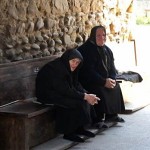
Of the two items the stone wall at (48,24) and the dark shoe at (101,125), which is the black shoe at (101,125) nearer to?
the dark shoe at (101,125)

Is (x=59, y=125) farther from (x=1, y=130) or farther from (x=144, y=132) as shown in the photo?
(x=144, y=132)

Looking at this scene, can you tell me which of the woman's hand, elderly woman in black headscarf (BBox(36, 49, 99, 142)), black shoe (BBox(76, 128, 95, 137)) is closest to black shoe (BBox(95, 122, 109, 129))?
black shoe (BBox(76, 128, 95, 137))

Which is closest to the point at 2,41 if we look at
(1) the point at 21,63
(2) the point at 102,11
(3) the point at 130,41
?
(1) the point at 21,63

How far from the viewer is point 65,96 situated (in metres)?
4.74

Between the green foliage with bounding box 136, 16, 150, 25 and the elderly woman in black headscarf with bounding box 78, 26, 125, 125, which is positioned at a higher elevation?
the green foliage with bounding box 136, 16, 150, 25

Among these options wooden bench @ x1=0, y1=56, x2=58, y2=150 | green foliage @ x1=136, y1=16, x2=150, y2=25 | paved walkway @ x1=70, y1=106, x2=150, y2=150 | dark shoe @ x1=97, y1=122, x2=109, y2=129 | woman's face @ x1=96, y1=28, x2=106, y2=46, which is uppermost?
green foliage @ x1=136, y1=16, x2=150, y2=25

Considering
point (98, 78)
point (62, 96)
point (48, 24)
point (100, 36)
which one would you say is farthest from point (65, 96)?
point (48, 24)

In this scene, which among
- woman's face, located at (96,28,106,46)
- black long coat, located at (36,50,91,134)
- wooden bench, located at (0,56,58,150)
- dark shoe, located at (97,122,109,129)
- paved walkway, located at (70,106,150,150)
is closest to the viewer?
wooden bench, located at (0,56,58,150)

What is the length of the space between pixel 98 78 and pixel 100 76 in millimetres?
60

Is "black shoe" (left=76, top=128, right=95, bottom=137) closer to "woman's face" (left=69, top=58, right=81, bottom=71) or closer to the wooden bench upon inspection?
the wooden bench

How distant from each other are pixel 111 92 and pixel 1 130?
1756 mm

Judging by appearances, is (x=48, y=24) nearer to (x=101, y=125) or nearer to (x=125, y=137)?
(x=101, y=125)

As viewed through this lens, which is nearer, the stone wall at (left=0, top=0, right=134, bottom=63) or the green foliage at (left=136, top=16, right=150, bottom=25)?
the stone wall at (left=0, top=0, right=134, bottom=63)

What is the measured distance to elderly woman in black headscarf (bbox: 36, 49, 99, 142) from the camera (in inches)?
186
